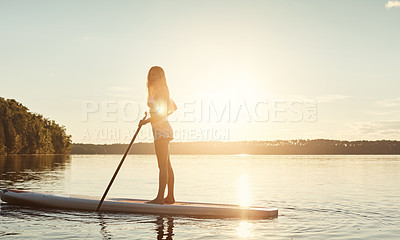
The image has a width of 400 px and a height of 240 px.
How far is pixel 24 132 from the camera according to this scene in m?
100

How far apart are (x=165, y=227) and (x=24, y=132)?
319 feet

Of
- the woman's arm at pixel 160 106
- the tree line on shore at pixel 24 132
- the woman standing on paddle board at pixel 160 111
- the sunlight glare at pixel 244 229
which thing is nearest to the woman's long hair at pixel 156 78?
the woman standing on paddle board at pixel 160 111

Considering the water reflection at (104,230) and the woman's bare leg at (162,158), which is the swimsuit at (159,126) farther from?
the water reflection at (104,230)

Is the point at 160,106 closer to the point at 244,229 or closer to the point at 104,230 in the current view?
the point at 104,230

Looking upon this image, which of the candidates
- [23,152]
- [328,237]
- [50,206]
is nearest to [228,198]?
[50,206]

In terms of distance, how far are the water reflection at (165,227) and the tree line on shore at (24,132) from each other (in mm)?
84635

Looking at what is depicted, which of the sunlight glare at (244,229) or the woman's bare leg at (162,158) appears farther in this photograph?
the woman's bare leg at (162,158)

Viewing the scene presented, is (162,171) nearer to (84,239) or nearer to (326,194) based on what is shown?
(84,239)

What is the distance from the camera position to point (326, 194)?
1928 cm

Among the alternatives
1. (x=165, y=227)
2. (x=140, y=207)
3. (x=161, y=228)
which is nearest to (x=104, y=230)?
(x=161, y=228)

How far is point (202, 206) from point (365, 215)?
14.8 feet

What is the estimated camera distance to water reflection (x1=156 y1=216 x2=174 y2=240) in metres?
8.95

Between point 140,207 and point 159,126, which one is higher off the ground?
point 159,126

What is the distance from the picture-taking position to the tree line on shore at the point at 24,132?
90.5 meters
